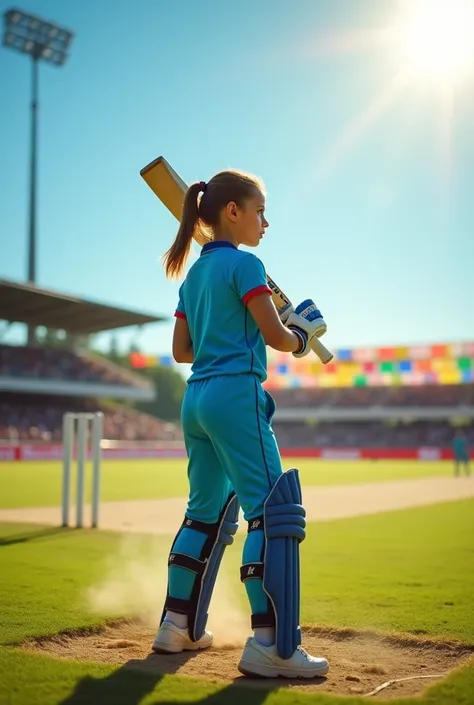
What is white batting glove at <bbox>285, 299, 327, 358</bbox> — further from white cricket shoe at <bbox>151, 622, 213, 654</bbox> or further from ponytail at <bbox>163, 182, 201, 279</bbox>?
white cricket shoe at <bbox>151, 622, 213, 654</bbox>

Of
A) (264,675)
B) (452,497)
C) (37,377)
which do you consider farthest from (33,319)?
(37,377)

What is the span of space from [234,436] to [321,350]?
2.43 ft

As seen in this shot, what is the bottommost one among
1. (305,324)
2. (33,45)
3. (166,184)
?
(305,324)

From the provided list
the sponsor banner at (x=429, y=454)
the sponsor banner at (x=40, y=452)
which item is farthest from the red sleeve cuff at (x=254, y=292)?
the sponsor banner at (x=429, y=454)

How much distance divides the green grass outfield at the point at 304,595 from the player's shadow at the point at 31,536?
1 cm

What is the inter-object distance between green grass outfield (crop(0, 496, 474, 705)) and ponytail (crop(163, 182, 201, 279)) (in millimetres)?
1820

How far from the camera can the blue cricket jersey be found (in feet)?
11.5

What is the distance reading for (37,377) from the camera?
4772 centimetres

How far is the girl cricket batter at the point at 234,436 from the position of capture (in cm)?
336

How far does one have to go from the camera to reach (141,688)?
298cm

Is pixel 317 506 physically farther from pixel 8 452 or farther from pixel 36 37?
pixel 36 37

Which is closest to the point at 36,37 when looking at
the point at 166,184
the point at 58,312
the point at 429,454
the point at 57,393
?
the point at 57,393

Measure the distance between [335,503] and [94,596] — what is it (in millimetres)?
9852

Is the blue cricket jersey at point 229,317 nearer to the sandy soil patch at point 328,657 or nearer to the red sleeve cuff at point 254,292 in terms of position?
the red sleeve cuff at point 254,292
